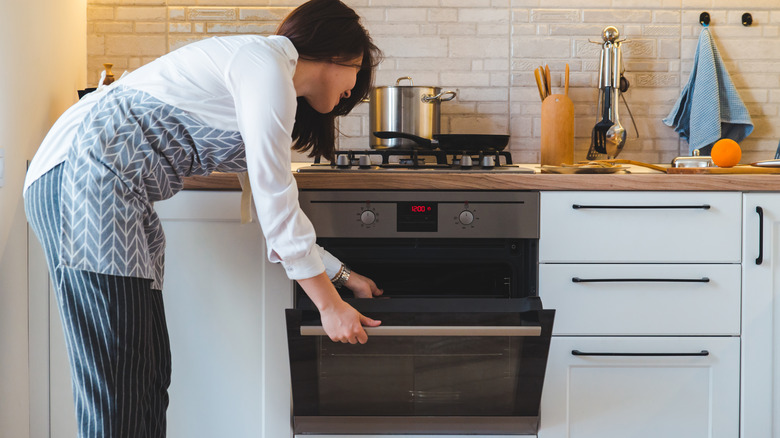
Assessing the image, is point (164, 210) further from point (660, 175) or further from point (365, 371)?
point (660, 175)

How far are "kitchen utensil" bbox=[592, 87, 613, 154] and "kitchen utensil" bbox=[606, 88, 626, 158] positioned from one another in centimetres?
1

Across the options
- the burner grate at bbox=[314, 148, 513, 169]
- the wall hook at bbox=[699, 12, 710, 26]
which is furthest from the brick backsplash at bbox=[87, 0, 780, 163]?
the burner grate at bbox=[314, 148, 513, 169]

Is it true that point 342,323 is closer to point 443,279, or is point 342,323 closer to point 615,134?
point 443,279

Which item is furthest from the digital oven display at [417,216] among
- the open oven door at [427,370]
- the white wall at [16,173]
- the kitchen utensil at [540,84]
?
the white wall at [16,173]

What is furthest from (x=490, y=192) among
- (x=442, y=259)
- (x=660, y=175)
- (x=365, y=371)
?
(x=365, y=371)

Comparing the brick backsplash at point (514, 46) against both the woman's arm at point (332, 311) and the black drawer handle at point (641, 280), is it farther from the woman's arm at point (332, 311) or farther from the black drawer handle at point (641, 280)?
the woman's arm at point (332, 311)

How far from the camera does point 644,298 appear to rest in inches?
67.4

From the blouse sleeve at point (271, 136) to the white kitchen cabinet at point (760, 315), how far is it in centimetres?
110

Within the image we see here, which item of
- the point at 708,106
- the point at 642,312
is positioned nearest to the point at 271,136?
the point at 642,312

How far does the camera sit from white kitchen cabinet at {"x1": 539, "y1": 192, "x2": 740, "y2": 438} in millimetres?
1701

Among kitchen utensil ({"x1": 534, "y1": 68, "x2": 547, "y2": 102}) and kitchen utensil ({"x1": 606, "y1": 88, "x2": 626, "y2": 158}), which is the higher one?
kitchen utensil ({"x1": 534, "y1": 68, "x2": 547, "y2": 102})

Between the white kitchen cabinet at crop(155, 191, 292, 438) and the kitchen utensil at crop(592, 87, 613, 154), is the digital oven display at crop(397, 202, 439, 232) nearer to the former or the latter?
the white kitchen cabinet at crop(155, 191, 292, 438)

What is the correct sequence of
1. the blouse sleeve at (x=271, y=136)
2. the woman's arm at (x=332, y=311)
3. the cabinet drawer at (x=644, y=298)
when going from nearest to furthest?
1. the blouse sleeve at (x=271, y=136)
2. the woman's arm at (x=332, y=311)
3. the cabinet drawer at (x=644, y=298)

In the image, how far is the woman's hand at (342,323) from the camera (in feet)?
4.22
